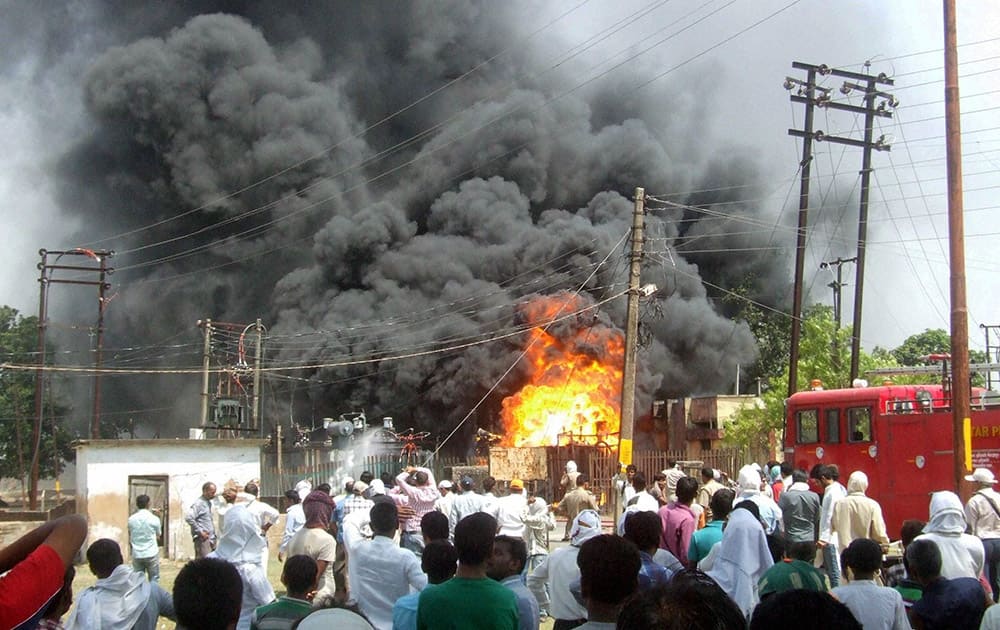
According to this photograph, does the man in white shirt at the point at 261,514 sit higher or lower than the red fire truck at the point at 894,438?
lower

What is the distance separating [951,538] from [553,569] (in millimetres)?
2893

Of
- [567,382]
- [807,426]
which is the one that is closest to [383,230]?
[567,382]

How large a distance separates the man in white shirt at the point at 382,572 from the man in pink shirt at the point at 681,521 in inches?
110

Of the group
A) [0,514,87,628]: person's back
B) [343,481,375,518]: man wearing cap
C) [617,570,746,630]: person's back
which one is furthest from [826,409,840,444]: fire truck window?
[617,570,746,630]: person's back

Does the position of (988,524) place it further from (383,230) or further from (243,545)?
(383,230)

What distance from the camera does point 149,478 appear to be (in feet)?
79.3

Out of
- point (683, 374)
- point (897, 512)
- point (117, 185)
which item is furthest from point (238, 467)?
point (117, 185)

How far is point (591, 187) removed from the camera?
4959 cm

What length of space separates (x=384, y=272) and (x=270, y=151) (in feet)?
33.9

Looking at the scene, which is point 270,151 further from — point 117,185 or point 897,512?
point 897,512

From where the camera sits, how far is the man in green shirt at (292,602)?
5.34m

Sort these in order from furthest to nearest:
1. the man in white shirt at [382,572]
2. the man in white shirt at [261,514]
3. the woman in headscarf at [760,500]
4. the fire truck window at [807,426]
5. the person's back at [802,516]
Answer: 1. the fire truck window at [807,426]
2. the person's back at [802,516]
3. the woman in headscarf at [760,500]
4. the man in white shirt at [261,514]
5. the man in white shirt at [382,572]

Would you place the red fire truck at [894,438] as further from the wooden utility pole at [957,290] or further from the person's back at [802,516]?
the person's back at [802,516]

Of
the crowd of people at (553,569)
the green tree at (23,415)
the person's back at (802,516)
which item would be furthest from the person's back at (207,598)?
the green tree at (23,415)
